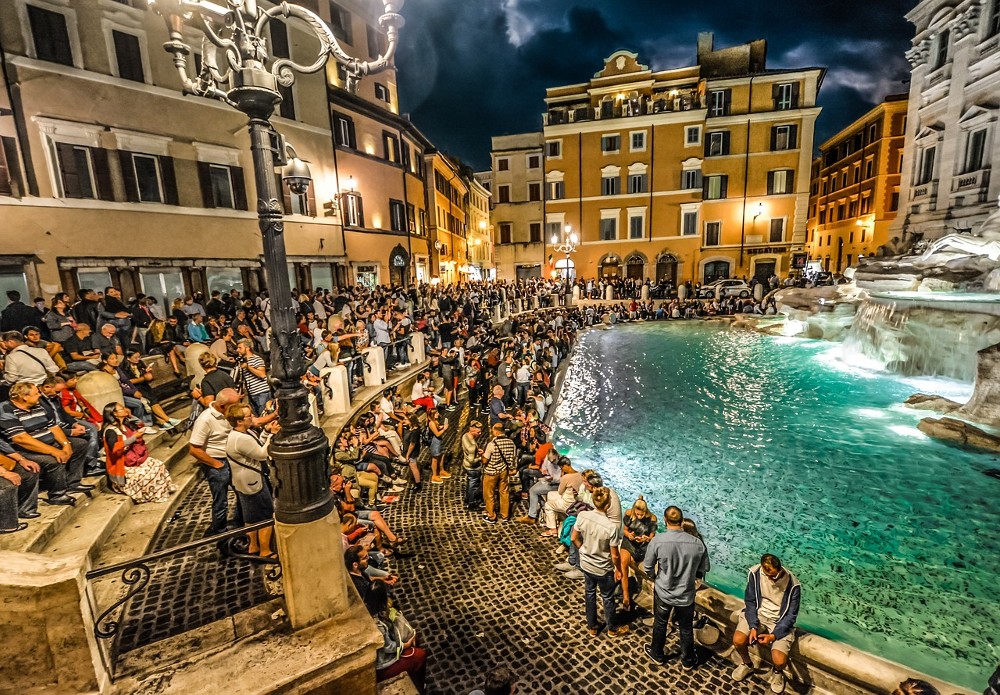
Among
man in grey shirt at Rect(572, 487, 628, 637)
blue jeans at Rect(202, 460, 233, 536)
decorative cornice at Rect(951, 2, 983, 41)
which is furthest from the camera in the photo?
decorative cornice at Rect(951, 2, 983, 41)

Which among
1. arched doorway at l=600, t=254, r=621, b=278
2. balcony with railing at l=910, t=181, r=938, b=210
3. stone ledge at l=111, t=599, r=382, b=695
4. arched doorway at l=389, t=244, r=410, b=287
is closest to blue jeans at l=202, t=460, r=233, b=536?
stone ledge at l=111, t=599, r=382, b=695

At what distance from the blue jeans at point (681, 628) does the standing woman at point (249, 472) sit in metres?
3.85

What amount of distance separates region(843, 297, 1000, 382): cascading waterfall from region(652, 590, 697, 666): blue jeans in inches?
525

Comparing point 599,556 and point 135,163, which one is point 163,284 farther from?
point 599,556

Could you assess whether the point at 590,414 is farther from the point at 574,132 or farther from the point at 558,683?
the point at 574,132

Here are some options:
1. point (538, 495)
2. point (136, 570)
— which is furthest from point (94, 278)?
point (538, 495)

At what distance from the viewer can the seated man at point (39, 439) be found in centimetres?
461

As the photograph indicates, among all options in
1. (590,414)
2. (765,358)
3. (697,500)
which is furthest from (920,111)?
(697,500)

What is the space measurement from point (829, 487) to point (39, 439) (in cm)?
1139

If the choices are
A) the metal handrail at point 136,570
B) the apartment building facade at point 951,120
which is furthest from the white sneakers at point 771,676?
the apartment building facade at point 951,120

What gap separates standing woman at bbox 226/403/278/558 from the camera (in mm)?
4574

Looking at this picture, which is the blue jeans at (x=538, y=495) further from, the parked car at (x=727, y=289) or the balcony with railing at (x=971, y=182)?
the parked car at (x=727, y=289)

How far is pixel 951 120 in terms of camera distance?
64.6 feet

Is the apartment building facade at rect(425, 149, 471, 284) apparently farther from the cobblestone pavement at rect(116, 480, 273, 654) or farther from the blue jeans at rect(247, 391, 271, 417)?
the cobblestone pavement at rect(116, 480, 273, 654)
